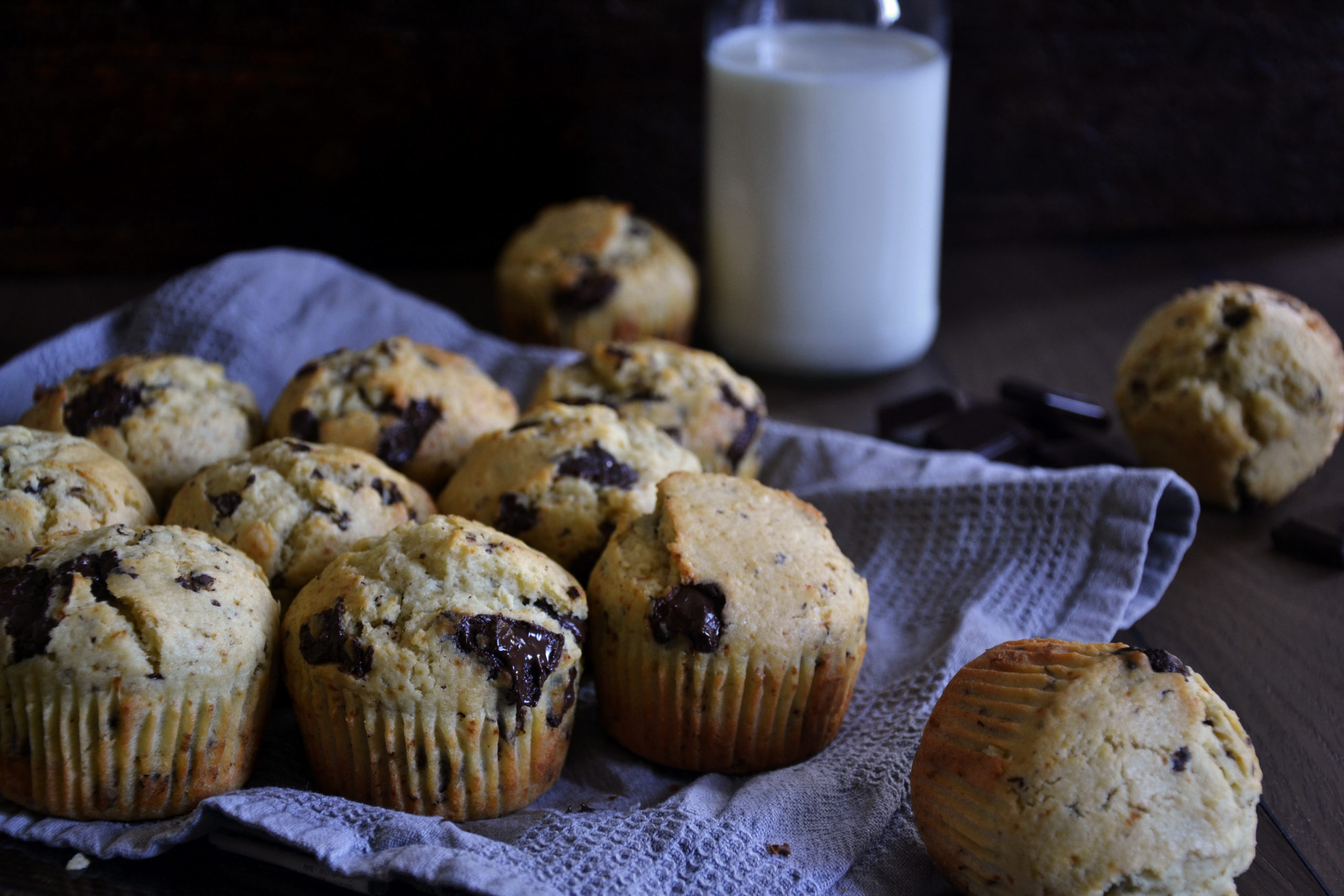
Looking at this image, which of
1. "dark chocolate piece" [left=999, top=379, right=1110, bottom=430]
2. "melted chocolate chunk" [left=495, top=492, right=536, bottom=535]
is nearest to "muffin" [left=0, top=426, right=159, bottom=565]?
"melted chocolate chunk" [left=495, top=492, right=536, bottom=535]

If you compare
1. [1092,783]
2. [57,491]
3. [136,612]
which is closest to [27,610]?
[136,612]

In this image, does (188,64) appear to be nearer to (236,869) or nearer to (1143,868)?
(236,869)

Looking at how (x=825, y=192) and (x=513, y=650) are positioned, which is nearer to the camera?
(x=513, y=650)

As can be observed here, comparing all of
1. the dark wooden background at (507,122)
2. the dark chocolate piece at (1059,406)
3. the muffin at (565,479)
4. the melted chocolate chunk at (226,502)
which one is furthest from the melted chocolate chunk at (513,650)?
the dark wooden background at (507,122)

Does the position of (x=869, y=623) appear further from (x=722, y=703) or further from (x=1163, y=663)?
(x=1163, y=663)

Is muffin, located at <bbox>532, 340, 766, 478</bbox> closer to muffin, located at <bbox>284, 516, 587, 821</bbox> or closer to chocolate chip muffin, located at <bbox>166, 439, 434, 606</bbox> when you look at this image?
chocolate chip muffin, located at <bbox>166, 439, 434, 606</bbox>
